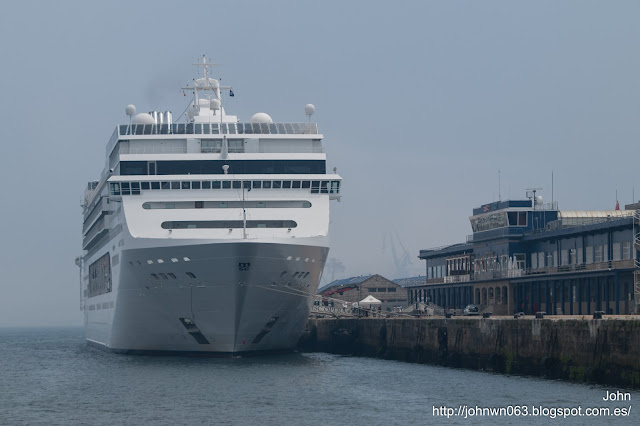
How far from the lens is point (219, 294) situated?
61.5m

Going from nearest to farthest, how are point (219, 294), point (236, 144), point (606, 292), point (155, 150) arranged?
point (219, 294), point (236, 144), point (155, 150), point (606, 292)

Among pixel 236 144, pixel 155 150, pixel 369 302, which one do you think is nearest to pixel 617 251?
pixel 236 144

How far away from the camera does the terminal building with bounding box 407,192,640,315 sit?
243 ft

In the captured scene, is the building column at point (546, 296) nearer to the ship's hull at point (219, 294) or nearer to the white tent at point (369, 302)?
the ship's hull at point (219, 294)

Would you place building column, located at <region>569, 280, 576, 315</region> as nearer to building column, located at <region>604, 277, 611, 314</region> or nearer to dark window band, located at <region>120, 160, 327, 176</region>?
building column, located at <region>604, 277, 611, 314</region>

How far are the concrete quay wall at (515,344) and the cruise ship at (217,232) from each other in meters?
7.70

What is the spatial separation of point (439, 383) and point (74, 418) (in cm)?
1819

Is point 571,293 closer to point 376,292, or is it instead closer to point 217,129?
point 217,129

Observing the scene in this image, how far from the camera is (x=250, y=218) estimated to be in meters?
63.4

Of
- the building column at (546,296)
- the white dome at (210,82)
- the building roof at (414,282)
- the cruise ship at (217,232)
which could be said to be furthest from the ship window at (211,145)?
the building roof at (414,282)

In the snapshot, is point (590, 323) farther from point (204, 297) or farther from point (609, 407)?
point (204, 297)

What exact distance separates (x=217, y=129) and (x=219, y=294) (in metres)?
12.9

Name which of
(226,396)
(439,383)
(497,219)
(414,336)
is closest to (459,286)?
(497,219)

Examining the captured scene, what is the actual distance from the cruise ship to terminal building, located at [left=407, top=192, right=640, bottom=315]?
65.3ft
